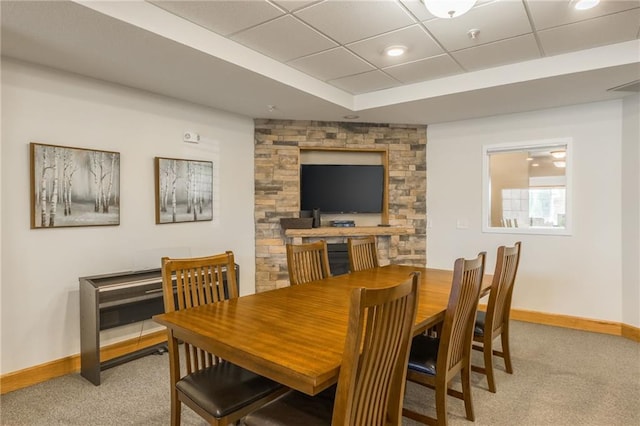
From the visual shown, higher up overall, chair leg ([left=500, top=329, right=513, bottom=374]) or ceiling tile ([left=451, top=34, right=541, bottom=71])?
ceiling tile ([left=451, top=34, right=541, bottom=71])

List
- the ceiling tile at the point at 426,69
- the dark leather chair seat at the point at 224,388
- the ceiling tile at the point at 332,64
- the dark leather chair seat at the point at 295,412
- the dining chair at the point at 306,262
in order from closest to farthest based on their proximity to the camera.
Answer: the dark leather chair seat at the point at 295,412, the dark leather chair seat at the point at 224,388, the dining chair at the point at 306,262, the ceiling tile at the point at 332,64, the ceiling tile at the point at 426,69

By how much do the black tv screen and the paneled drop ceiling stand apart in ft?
3.20

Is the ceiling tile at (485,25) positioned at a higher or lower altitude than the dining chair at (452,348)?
higher

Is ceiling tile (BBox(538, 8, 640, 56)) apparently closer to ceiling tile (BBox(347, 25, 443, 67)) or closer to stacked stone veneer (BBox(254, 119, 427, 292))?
ceiling tile (BBox(347, 25, 443, 67))

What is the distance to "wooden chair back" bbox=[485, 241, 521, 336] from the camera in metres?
2.50

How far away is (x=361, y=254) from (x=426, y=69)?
1.81 m

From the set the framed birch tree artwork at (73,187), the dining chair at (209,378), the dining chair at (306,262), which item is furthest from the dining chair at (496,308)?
the framed birch tree artwork at (73,187)

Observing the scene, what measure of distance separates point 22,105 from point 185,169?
1.39 m

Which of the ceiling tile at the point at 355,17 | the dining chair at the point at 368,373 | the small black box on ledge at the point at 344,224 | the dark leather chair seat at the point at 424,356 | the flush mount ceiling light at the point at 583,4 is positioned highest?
the ceiling tile at the point at 355,17

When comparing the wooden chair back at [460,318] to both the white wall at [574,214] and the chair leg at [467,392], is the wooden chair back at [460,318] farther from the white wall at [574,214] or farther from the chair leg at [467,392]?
the white wall at [574,214]

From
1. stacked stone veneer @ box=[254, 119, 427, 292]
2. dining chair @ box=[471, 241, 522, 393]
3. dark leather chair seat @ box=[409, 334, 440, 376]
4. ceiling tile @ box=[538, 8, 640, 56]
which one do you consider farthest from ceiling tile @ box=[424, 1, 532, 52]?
dark leather chair seat @ box=[409, 334, 440, 376]

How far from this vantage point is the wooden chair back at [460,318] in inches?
77.4

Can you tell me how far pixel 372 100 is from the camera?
411cm

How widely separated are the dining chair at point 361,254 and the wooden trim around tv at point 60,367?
1980 millimetres
